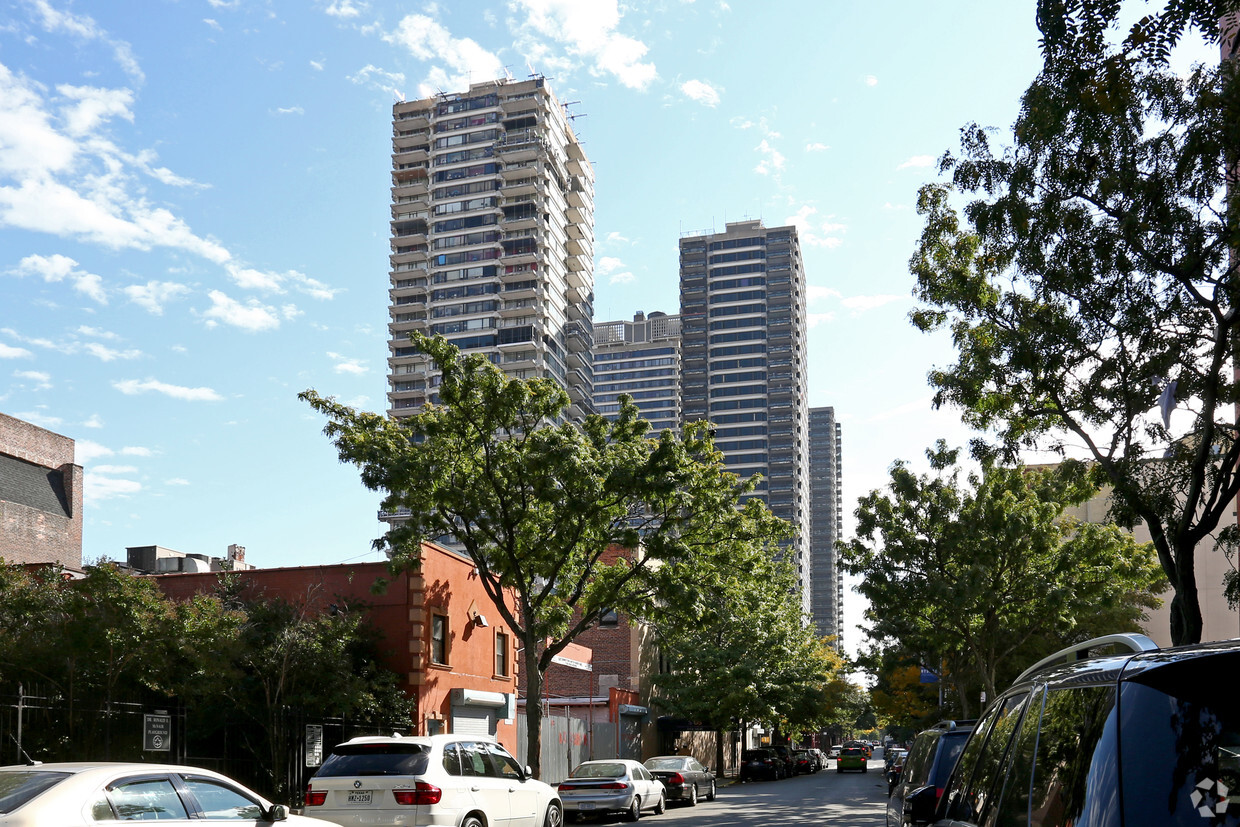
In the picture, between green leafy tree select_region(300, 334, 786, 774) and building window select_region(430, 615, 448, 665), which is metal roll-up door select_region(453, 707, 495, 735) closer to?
building window select_region(430, 615, 448, 665)

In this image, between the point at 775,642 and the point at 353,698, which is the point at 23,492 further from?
the point at 775,642

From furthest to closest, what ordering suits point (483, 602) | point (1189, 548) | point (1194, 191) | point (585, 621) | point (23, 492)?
point (23, 492) → point (483, 602) → point (585, 621) → point (1189, 548) → point (1194, 191)

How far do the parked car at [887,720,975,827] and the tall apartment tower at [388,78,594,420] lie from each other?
112280mm

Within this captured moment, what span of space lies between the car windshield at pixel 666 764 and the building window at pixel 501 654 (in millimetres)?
5303

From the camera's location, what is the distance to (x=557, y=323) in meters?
133

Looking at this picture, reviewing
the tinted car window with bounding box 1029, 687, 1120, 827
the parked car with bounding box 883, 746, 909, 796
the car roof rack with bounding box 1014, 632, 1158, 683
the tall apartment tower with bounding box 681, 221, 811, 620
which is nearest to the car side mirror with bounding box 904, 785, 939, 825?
the car roof rack with bounding box 1014, 632, 1158, 683

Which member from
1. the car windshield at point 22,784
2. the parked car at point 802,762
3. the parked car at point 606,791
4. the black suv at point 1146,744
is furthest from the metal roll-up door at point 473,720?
the parked car at point 802,762

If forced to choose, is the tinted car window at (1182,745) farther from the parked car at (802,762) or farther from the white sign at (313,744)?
the parked car at (802,762)

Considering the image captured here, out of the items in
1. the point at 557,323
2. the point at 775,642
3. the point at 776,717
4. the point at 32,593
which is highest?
the point at 557,323

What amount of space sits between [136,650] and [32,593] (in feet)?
7.34

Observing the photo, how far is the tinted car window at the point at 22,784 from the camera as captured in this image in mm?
7656

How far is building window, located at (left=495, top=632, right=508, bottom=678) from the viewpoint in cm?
3544

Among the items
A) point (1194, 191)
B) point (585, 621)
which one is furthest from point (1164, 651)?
point (585, 621)

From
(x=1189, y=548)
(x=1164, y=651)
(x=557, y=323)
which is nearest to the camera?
(x=1164, y=651)
